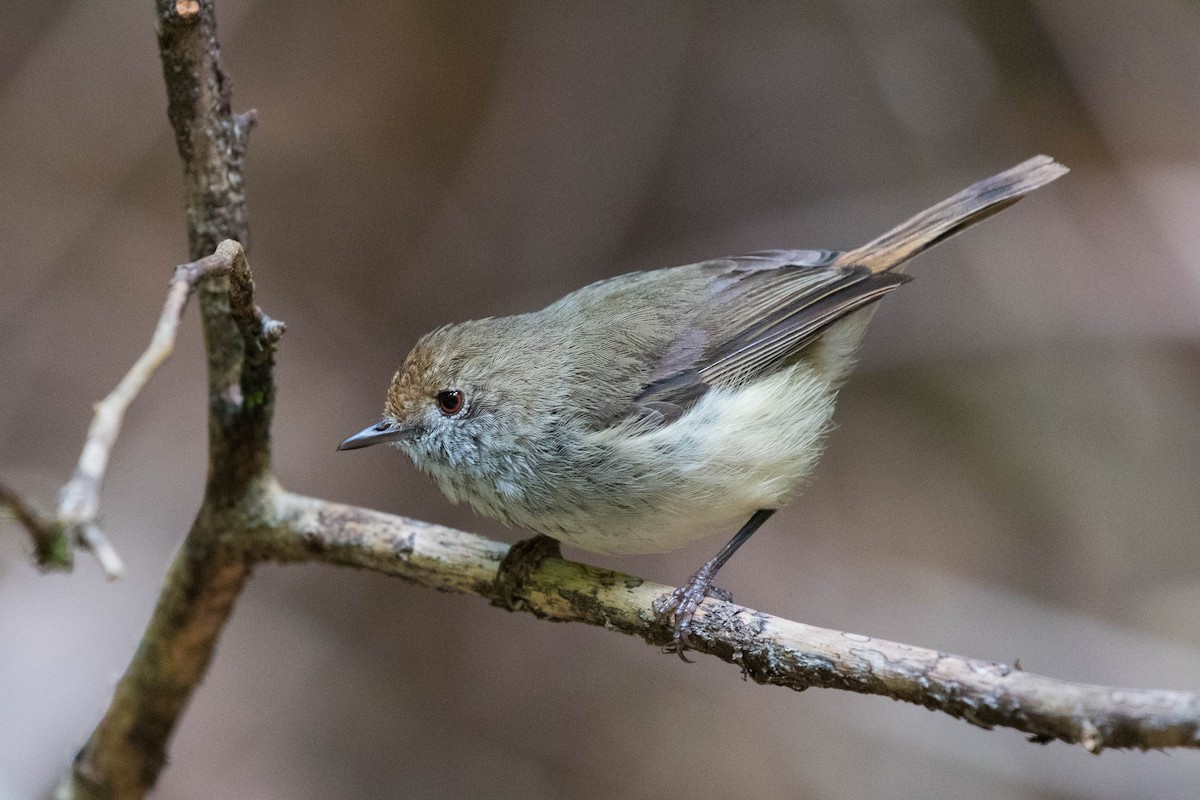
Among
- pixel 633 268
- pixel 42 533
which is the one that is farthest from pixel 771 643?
pixel 633 268

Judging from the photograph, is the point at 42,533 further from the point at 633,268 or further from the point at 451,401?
the point at 633,268

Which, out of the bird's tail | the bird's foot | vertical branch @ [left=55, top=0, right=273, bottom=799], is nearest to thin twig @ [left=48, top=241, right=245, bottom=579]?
vertical branch @ [left=55, top=0, right=273, bottom=799]

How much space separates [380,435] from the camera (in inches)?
134

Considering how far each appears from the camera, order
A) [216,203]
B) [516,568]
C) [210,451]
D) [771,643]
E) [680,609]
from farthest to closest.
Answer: [210,451], [516,568], [216,203], [680,609], [771,643]

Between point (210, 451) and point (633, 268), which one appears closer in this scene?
point (210, 451)

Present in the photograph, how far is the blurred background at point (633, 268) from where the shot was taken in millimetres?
5840

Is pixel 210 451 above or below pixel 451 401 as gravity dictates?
below

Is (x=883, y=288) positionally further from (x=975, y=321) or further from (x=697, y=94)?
(x=697, y=94)

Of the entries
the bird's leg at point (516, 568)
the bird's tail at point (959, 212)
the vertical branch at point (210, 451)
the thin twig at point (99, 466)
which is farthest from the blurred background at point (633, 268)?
the thin twig at point (99, 466)

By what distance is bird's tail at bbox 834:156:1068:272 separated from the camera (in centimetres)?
369

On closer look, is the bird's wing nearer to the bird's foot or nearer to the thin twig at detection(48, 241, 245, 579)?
the bird's foot

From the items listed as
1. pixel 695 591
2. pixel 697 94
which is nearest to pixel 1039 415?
pixel 697 94

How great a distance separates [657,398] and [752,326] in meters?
0.52

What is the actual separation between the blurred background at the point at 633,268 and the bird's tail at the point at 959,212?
2587 millimetres
